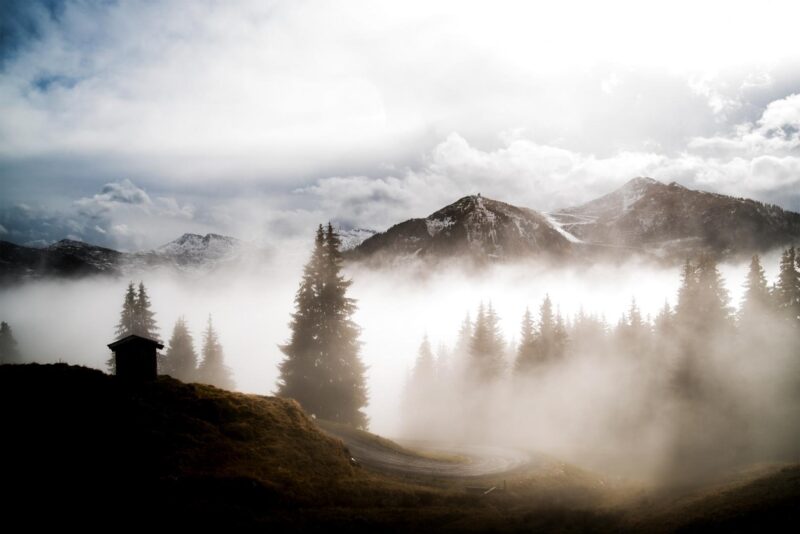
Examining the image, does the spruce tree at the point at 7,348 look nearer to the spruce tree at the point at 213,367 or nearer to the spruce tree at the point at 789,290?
the spruce tree at the point at 213,367

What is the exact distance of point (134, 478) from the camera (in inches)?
677

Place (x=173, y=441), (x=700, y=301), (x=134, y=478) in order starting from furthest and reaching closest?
(x=700, y=301) < (x=173, y=441) < (x=134, y=478)

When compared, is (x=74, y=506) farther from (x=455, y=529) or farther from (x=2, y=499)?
(x=455, y=529)

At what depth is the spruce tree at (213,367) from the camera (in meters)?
66.4

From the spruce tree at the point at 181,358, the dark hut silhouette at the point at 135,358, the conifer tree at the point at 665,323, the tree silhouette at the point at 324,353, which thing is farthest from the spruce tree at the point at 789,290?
the spruce tree at the point at 181,358

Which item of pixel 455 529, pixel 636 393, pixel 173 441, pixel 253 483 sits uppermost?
pixel 173 441

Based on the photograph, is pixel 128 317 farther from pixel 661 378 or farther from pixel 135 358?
pixel 661 378

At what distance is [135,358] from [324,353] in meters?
18.1

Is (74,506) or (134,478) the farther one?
(134,478)

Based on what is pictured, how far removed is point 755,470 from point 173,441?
3605cm

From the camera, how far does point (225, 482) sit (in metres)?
18.1

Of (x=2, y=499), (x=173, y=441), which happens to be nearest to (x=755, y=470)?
(x=173, y=441)

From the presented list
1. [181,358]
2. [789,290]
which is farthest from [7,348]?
[789,290]

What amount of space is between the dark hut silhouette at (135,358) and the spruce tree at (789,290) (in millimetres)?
56210
